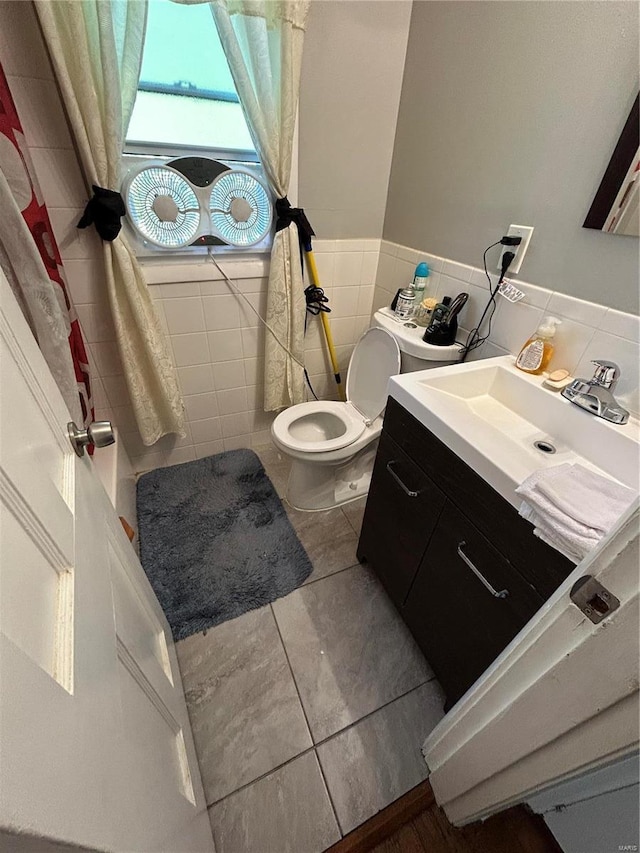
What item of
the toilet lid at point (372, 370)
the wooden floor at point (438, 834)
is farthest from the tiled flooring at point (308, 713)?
the toilet lid at point (372, 370)

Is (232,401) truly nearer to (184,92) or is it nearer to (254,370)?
(254,370)

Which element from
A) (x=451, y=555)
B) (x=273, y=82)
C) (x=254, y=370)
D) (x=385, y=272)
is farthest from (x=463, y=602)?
(x=273, y=82)

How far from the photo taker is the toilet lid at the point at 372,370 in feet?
4.60

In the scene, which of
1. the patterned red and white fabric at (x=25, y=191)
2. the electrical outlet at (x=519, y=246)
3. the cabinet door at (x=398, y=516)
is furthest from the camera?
the electrical outlet at (x=519, y=246)

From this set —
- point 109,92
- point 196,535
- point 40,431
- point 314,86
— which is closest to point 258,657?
point 196,535

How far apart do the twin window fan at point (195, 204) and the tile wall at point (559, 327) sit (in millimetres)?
665

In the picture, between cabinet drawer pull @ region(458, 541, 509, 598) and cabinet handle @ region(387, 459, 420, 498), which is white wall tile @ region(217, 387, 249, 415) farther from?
cabinet drawer pull @ region(458, 541, 509, 598)

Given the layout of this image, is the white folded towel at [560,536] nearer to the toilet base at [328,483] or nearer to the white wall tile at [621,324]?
the white wall tile at [621,324]

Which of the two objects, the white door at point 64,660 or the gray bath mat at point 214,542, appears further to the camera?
the gray bath mat at point 214,542

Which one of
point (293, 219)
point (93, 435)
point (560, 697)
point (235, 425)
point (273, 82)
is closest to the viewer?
point (560, 697)

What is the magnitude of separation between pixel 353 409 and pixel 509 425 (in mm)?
736

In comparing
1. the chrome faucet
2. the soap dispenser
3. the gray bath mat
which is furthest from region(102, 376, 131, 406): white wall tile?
the chrome faucet

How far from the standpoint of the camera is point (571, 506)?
22.9 inches

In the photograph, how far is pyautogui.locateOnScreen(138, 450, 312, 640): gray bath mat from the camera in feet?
4.24
